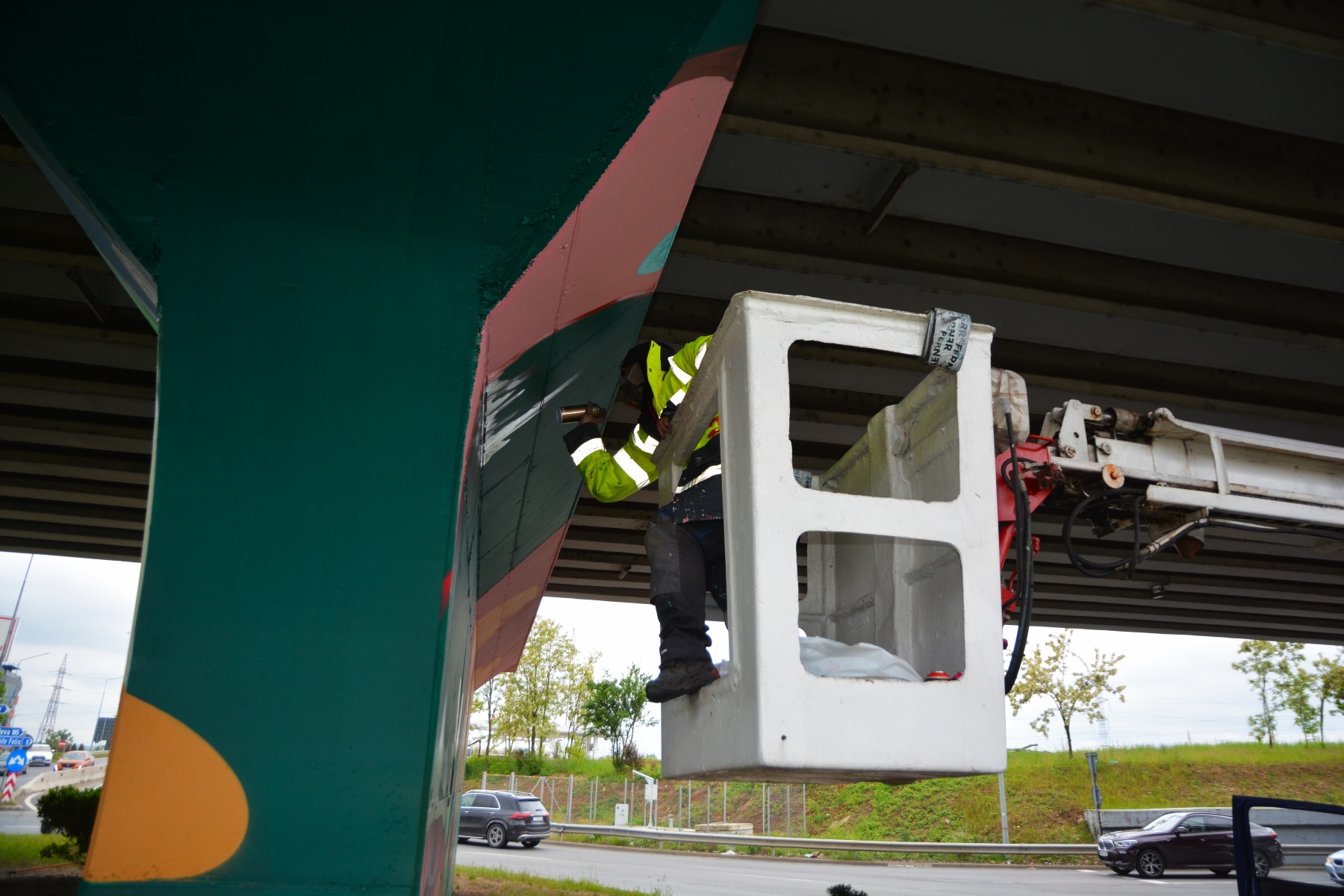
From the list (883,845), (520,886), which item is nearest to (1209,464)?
(520,886)

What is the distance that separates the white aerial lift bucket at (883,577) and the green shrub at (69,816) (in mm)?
13170

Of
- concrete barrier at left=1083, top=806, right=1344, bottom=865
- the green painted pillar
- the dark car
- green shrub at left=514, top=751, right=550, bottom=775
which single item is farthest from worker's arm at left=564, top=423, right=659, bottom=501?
green shrub at left=514, top=751, right=550, bottom=775

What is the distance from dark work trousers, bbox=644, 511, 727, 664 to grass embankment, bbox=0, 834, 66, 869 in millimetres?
12867

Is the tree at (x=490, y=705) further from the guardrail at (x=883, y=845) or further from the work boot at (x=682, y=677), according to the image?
the work boot at (x=682, y=677)

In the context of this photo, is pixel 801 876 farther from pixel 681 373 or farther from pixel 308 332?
pixel 308 332

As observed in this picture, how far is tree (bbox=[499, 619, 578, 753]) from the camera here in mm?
36531

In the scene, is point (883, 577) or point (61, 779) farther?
point (61, 779)

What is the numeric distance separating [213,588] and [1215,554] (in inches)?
546

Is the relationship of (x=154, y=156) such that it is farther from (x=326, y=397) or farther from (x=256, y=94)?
(x=326, y=397)

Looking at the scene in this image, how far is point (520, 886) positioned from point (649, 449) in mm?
10657

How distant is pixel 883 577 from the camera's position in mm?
3445

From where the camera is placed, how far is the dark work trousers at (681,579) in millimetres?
3244

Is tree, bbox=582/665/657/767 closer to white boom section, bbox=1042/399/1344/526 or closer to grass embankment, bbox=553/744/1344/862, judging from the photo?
grass embankment, bbox=553/744/1344/862

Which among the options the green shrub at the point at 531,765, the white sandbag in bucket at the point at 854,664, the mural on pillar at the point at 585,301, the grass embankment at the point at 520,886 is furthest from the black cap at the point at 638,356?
the green shrub at the point at 531,765
